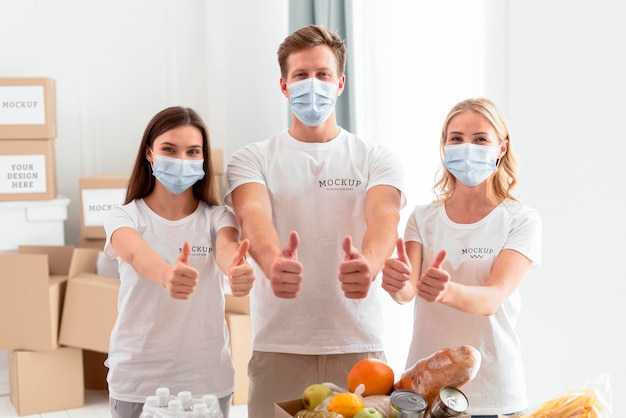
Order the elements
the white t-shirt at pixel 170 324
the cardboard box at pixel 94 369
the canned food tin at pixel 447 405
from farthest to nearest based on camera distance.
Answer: the cardboard box at pixel 94 369, the white t-shirt at pixel 170 324, the canned food tin at pixel 447 405

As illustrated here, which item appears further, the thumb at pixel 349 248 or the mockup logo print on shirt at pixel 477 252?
A: the mockup logo print on shirt at pixel 477 252

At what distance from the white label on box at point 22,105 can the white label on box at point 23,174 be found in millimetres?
173

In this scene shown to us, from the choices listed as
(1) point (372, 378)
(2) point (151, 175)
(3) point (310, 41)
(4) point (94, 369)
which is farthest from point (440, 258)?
(4) point (94, 369)

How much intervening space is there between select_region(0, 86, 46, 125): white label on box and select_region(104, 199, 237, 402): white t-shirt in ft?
6.55

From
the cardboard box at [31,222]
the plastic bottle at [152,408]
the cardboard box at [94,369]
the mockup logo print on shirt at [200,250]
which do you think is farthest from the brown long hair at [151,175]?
the cardboard box at [94,369]

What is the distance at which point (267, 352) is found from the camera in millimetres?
1865

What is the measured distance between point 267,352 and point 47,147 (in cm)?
221

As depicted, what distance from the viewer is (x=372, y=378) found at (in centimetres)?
143

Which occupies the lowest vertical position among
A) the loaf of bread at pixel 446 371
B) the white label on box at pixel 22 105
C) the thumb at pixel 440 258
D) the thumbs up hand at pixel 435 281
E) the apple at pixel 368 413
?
the apple at pixel 368 413

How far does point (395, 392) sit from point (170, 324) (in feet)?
2.13

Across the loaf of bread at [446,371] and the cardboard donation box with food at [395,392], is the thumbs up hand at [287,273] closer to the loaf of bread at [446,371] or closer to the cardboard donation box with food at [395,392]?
the cardboard donation box with food at [395,392]

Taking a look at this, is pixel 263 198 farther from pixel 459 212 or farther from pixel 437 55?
pixel 437 55

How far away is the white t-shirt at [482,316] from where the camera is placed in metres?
1.67

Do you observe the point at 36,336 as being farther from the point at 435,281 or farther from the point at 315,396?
the point at 435,281
